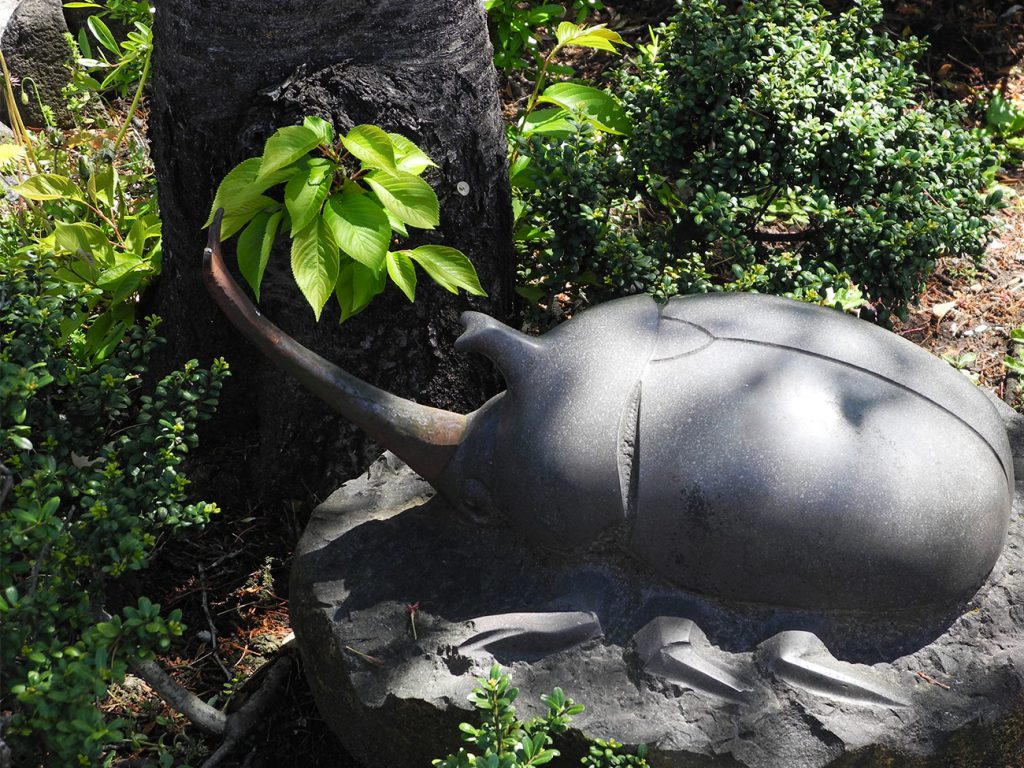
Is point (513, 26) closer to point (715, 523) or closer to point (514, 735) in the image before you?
point (715, 523)

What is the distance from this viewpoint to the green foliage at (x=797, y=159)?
3.72 meters

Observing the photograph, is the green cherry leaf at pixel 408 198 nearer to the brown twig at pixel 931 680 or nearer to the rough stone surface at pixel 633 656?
the rough stone surface at pixel 633 656

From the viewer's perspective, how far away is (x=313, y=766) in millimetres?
2984

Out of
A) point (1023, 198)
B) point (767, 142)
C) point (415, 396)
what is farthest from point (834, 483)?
point (1023, 198)

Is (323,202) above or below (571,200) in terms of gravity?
above

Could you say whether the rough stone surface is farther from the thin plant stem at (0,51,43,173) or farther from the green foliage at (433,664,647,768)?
the thin plant stem at (0,51,43,173)

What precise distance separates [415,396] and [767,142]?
5.11ft

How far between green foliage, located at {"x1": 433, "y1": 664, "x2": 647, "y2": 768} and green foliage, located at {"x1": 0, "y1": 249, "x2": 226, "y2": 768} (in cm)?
73

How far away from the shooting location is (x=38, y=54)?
5.43 meters

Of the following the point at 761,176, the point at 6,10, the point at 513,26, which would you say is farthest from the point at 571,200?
the point at 6,10

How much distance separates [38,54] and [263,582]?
3409 millimetres

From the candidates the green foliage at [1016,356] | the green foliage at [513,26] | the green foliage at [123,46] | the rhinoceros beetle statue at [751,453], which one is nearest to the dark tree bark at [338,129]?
the rhinoceros beetle statue at [751,453]

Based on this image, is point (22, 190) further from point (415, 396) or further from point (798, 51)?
point (798, 51)

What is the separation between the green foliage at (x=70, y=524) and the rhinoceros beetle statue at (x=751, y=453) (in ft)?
1.47
